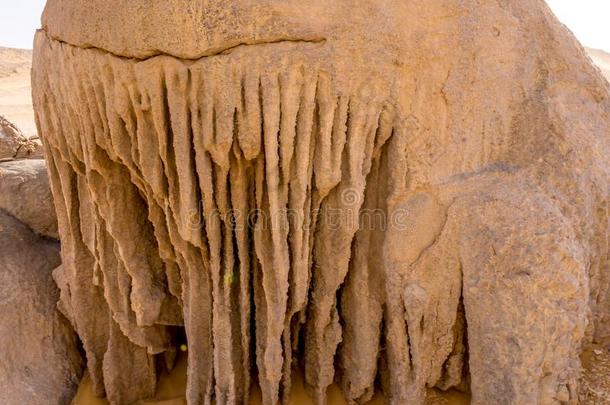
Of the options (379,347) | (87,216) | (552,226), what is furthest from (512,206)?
(87,216)

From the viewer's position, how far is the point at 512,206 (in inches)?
84.4

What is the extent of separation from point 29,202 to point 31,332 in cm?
71


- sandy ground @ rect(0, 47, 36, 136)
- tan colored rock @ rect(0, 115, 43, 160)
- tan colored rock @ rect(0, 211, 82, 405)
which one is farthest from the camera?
sandy ground @ rect(0, 47, 36, 136)

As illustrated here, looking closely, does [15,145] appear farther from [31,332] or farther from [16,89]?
[16,89]

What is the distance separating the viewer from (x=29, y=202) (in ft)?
10.1

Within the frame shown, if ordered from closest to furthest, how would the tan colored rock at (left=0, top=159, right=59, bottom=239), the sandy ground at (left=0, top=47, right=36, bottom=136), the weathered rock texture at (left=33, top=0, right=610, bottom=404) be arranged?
1. the weathered rock texture at (left=33, top=0, right=610, bottom=404)
2. the tan colored rock at (left=0, top=159, right=59, bottom=239)
3. the sandy ground at (left=0, top=47, right=36, bottom=136)

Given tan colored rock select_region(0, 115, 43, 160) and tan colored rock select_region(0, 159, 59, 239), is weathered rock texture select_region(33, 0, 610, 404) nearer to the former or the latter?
tan colored rock select_region(0, 159, 59, 239)

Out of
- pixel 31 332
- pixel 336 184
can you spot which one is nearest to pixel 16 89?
pixel 31 332

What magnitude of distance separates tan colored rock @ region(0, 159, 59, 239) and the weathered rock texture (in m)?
0.65

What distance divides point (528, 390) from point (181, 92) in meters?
1.58

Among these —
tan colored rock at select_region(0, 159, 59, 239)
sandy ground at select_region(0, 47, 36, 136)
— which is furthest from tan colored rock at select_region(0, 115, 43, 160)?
sandy ground at select_region(0, 47, 36, 136)

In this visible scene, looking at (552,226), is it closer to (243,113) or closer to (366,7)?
(366,7)

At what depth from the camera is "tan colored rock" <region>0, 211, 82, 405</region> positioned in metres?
2.60

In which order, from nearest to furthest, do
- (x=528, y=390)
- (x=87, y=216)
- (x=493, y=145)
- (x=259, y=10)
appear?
(x=259, y=10) → (x=528, y=390) → (x=493, y=145) → (x=87, y=216)
